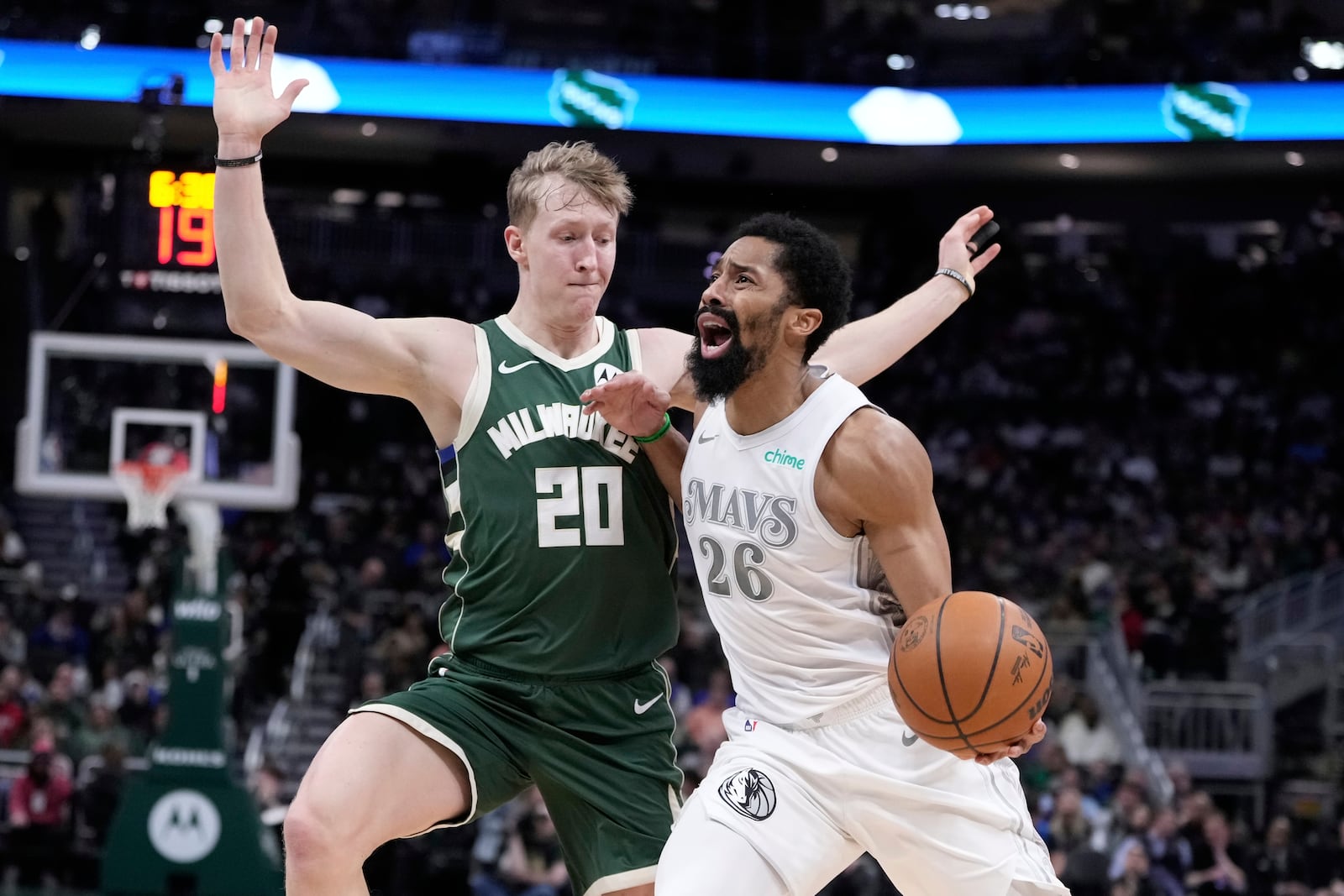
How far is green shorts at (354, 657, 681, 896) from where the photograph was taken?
454 centimetres

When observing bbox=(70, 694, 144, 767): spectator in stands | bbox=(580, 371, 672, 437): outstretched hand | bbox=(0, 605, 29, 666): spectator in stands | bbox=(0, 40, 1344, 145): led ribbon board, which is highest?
bbox=(0, 40, 1344, 145): led ribbon board

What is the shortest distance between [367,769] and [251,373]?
1019 cm

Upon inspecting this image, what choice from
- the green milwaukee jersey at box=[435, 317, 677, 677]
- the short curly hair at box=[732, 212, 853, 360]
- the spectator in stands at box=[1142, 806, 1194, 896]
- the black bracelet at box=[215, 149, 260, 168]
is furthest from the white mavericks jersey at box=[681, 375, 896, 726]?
the spectator in stands at box=[1142, 806, 1194, 896]

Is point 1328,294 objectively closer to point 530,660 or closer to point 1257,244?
point 1257,244

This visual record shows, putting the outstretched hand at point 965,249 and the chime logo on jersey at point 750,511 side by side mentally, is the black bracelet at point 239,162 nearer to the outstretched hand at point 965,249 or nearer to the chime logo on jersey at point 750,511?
the chime logo on jersey at point 750,511

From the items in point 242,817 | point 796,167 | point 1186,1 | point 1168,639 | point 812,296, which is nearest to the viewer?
point 812,296

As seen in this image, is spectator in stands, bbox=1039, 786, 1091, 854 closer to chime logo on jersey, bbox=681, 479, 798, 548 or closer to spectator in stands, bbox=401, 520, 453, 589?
spectator in stands, bbox=401, 520, 453, 589

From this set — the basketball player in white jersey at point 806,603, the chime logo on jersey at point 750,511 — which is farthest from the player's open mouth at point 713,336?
the chime logo on jersey at point 750,511

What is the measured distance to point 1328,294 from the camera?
893 inches

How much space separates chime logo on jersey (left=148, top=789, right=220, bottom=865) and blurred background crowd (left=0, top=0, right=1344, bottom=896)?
116cm

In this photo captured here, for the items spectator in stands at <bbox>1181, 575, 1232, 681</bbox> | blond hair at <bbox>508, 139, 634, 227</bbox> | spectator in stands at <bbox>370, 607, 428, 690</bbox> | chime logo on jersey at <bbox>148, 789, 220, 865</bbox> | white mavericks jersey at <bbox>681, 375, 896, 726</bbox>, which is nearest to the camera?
white mavericks jersey at <bbox>681, 375, 896, 726</bbox>

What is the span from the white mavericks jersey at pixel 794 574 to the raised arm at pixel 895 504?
68 millimetres

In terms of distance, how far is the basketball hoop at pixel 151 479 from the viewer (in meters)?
11.6

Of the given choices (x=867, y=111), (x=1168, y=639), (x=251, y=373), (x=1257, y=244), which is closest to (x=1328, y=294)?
(x=1257, y=244)
